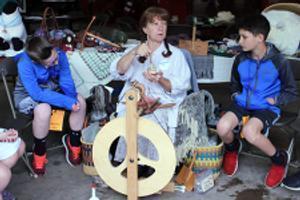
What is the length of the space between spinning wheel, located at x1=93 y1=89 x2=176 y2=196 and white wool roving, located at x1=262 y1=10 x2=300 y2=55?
4.35ft

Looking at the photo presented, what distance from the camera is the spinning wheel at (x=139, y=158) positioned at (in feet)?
7.86

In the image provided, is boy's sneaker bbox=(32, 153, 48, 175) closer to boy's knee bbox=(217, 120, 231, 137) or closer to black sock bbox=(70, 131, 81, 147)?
black sock bbox=(70, 131, 81, 147)

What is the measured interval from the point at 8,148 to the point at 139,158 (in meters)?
0.68

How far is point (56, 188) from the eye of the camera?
9.16 ft

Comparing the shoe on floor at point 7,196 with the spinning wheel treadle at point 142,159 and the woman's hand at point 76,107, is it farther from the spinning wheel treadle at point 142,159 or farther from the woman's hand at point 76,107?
the woman's hand at point 76,107

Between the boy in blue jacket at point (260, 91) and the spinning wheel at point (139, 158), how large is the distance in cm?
51

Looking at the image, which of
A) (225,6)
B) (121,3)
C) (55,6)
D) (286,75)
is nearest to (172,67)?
(286,75)

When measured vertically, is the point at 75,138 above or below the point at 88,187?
above

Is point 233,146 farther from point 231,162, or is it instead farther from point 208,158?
point 208,158

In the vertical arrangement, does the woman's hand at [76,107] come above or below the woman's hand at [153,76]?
below

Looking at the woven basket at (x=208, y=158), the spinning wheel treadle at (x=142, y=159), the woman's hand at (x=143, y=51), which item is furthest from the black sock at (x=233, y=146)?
the woman's hand at (x=143, y=51)

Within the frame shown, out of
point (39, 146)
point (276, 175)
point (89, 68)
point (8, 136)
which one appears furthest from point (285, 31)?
point (8, 136)

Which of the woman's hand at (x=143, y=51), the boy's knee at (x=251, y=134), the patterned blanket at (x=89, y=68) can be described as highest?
the woman's hand at (x=143, y=51)

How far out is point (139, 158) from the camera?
8.08 ft
